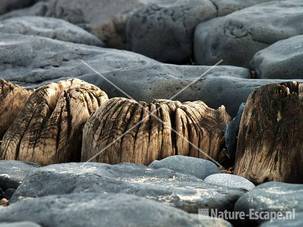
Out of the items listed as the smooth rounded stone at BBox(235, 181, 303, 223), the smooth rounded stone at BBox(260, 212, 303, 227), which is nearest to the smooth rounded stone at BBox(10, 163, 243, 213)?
the smooth rounded stone at BBox(235, 181, 303, 223)

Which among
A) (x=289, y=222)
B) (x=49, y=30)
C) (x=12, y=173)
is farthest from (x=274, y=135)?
(x=49, y=30)

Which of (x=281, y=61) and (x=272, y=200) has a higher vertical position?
(x=272, y=200)

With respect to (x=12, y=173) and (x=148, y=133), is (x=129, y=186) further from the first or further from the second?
(x=148, y=133)

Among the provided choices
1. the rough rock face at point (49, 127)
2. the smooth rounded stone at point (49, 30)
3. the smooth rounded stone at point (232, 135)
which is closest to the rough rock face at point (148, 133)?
the smooth rounded stone at point (232, 135)

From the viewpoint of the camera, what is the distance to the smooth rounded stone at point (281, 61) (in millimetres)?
7363

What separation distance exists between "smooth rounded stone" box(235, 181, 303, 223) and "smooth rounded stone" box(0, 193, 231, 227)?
1.30 ft

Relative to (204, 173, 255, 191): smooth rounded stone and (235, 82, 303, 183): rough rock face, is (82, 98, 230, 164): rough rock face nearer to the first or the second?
(235, 82, 303, 183): rough rock face

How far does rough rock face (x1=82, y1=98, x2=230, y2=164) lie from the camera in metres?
5.70

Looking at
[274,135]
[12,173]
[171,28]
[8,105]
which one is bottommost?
[171,28]

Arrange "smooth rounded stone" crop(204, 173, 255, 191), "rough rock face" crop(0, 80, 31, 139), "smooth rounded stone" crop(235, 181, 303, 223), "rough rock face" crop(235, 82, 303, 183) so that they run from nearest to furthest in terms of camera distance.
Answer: "smooth rounded stone" crop(235, 181, 303, 223) < "smooth rounded stone" crop(204, 173, 255, 191) < "rough rock face" crop(235, 82, 303, 183) < "rough rock face" crop(0, 80, 31, 139)

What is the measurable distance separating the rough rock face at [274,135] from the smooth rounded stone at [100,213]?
1.43m

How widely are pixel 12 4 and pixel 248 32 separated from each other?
24.1ft

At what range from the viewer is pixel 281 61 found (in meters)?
7.47

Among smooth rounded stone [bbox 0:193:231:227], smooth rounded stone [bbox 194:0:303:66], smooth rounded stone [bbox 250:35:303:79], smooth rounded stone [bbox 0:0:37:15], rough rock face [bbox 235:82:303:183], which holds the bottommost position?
smooth rounded stone [bbox 0:0:37:15]
